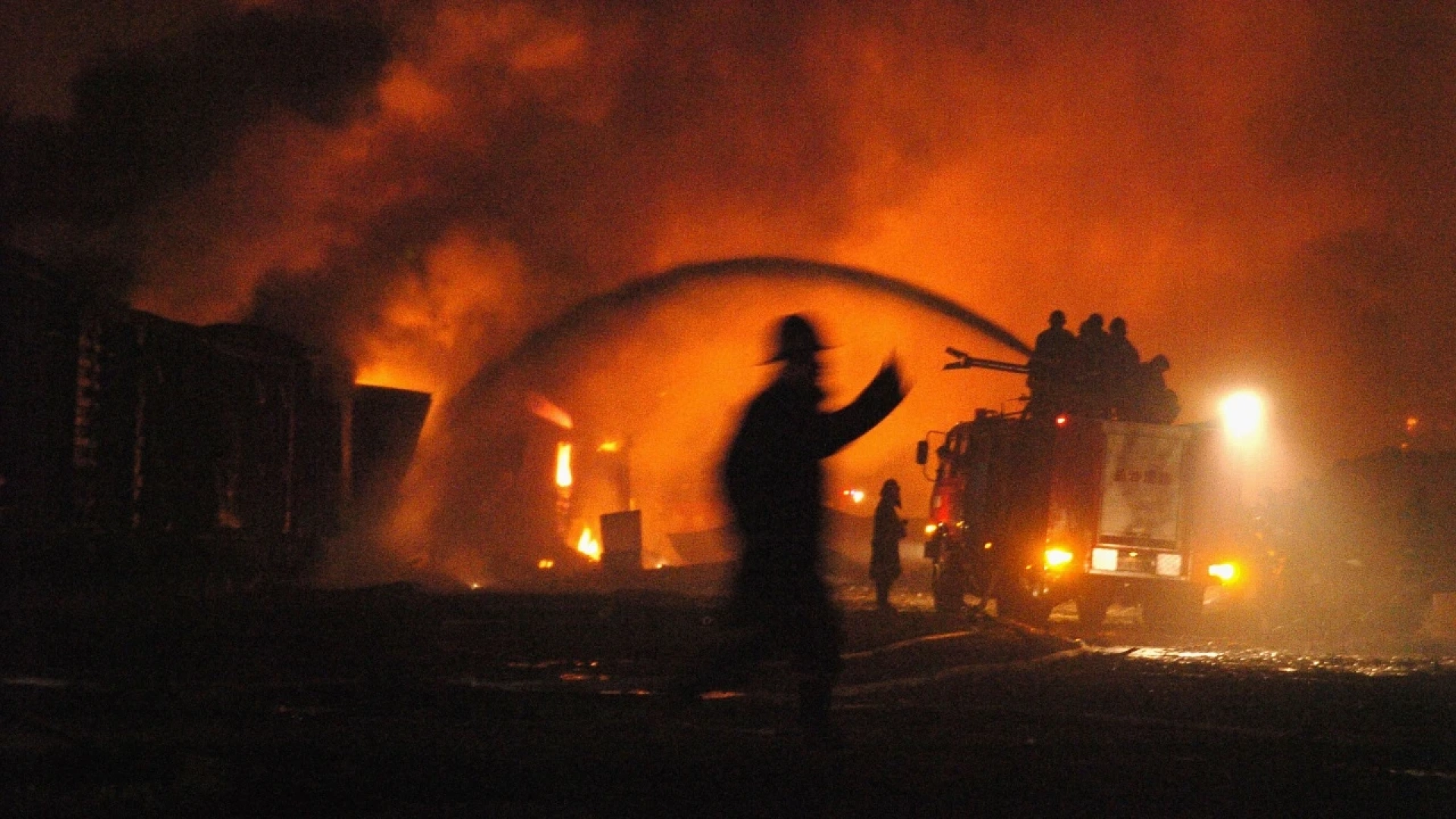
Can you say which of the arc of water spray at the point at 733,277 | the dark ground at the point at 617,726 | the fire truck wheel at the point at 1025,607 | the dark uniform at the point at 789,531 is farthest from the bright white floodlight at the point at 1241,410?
the dark uniform at the point at 789,531

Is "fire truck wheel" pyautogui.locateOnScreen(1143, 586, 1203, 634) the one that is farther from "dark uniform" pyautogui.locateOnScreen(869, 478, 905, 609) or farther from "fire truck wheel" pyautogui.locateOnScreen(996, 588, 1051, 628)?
"dark uniform" pyautogui.locateOnScreen(869, 478, 905, 609)

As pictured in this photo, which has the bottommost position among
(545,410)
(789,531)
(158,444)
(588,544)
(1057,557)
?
(588,544)

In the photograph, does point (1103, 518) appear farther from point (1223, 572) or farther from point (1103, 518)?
point (1223, 572)

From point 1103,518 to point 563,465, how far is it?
16749 mm

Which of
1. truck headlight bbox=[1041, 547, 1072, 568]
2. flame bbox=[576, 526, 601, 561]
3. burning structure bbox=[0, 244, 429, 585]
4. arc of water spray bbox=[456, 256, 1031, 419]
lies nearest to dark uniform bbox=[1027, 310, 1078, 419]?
truck headlight bbox=[1041, 547, 1072, 568]

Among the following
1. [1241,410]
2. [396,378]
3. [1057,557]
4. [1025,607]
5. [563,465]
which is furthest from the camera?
[563,465]

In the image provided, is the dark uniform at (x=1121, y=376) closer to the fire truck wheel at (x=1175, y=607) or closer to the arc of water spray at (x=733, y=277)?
the fire truck wheel at (x=1175, y=607)

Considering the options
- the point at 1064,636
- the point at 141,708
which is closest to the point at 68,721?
the point at 141,708

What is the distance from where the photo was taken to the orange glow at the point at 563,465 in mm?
32125

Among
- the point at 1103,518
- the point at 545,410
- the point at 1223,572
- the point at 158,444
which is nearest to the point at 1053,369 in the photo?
the point at 1103,518

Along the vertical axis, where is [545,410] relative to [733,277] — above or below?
below

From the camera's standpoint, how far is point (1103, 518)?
17828 mm

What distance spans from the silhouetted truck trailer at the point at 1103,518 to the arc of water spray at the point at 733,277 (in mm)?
12994

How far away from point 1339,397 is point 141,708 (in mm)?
33180
